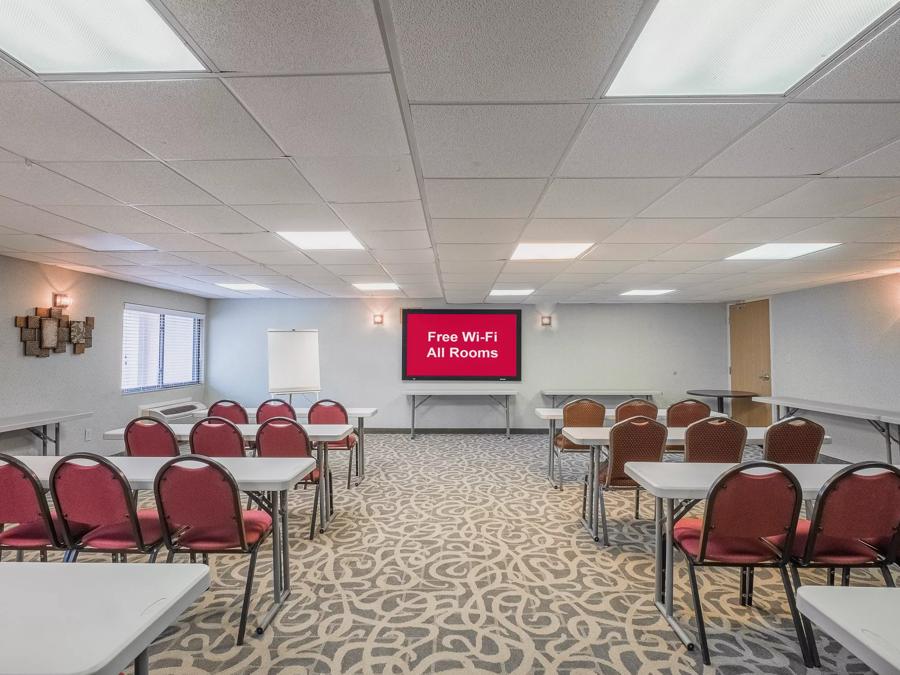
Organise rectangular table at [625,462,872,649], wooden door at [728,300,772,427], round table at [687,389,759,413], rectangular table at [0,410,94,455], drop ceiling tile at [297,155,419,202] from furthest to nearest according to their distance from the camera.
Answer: wooden door at [728,300,772,427] → round table at [687,389,759,413] → rectangular table at [0,410,94,455] → rectangular table at [625,462,872,649] → drop ceiling tile at [297,155,419,202]

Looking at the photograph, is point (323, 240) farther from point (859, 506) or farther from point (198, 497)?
point (859, 506)

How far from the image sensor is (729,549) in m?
2.18

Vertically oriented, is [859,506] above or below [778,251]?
below

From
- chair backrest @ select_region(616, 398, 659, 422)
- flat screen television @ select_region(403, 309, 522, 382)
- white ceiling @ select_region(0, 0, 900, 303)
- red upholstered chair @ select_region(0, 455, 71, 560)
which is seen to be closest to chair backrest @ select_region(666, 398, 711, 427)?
chair backrest @ select_region(616, 398, 659, 422)

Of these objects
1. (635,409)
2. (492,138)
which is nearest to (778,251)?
(635,409)

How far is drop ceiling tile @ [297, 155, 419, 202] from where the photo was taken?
2.13 metres

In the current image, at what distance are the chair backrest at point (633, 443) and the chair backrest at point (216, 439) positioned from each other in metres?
2.94

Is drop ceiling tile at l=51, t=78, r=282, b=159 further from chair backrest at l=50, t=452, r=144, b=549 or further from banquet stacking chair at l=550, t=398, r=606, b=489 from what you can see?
banquet stacking chair at l=550, t=398, r=606, b=489

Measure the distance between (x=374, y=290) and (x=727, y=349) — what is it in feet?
21.8

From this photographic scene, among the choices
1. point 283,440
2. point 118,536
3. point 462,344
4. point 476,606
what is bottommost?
point 476,606

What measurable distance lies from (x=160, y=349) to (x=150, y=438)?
4.40 metres

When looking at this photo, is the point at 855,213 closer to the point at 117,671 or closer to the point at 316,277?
the point at 117,671

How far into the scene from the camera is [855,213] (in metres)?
2.88

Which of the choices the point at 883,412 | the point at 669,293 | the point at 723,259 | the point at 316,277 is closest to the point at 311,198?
the point at 316,277
